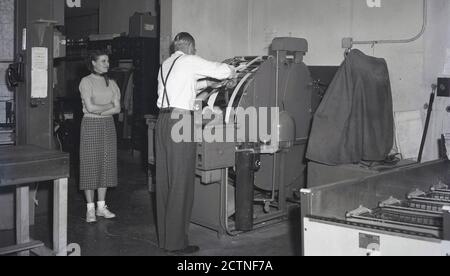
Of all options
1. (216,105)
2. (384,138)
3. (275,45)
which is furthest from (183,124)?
(384,138)

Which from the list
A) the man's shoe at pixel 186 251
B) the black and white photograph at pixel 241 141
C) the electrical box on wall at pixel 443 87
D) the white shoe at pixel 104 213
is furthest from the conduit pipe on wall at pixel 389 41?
the white shoe at pixel 104 213

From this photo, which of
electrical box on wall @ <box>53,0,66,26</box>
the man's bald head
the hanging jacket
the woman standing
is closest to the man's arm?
the man's bald head

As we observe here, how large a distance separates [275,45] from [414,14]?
1.53 metres

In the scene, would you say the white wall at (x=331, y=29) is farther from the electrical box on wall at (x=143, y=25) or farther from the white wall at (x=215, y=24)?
the electrical box on wall at (x=143, y=25)

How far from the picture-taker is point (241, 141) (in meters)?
4.21

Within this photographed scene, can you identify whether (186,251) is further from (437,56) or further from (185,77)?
(437,56)

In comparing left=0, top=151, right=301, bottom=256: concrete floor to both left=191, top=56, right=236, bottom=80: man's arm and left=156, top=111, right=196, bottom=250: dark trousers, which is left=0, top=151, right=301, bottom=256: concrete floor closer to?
left=156, top=111, right=196, bottom=250: dark trousers

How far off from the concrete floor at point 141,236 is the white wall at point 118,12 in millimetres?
4619

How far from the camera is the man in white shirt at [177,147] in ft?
12.2

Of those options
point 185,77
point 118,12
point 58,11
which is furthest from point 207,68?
point 118,12

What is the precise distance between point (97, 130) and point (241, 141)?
1313 mm

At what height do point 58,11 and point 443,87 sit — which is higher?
point 58,11

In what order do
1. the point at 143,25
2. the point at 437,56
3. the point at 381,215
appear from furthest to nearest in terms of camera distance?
the point at 143,25
the point at 437,56
the point at 381,215

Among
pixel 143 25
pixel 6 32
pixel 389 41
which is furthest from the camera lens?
pixel 143 25
